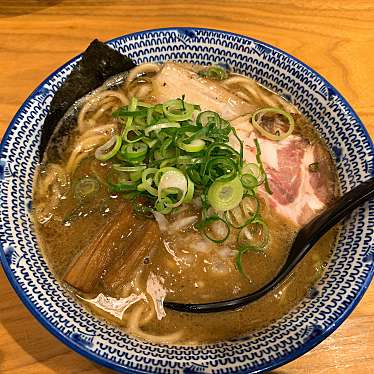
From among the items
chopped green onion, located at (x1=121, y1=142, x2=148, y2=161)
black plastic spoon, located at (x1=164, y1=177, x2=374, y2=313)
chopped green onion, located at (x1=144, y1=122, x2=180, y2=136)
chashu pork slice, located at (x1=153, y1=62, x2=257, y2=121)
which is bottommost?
black plastic spoon, located at (x1=164, y1=177, x2=374, y2=313)

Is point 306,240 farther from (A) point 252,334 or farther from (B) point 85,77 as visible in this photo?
(B) point 85,77

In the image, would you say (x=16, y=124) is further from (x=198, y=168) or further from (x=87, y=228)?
(x=198, y=168)

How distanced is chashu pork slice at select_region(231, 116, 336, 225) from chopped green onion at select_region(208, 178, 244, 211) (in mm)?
229

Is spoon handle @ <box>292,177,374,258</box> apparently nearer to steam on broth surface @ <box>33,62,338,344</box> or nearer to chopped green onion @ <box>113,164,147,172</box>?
steam on broth surface @ <box>33,62,338,344</box>

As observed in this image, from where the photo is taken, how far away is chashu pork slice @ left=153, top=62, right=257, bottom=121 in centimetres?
214

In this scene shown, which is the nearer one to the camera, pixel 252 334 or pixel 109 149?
pixel 252 334

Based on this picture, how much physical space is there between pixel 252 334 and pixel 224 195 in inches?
20.9

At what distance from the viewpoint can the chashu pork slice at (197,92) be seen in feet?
7.01

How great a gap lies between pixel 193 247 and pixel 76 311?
523mm

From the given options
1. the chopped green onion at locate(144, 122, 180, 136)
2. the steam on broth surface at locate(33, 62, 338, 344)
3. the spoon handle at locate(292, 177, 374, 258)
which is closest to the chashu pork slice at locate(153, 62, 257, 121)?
the steam on broth surface at locate(33, 62, 338, 344)

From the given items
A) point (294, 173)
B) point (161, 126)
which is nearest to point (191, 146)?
point (161, 126)

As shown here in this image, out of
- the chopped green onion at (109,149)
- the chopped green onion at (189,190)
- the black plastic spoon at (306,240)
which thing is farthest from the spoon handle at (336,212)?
the chopped green onion at (109,149)

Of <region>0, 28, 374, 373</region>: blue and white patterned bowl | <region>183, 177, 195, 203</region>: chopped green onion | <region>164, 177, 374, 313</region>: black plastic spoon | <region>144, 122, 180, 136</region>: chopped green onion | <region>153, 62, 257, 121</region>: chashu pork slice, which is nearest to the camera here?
<region>0, 28, 374, 373</region>: blue and white patterned bowl

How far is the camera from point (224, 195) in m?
1.70
